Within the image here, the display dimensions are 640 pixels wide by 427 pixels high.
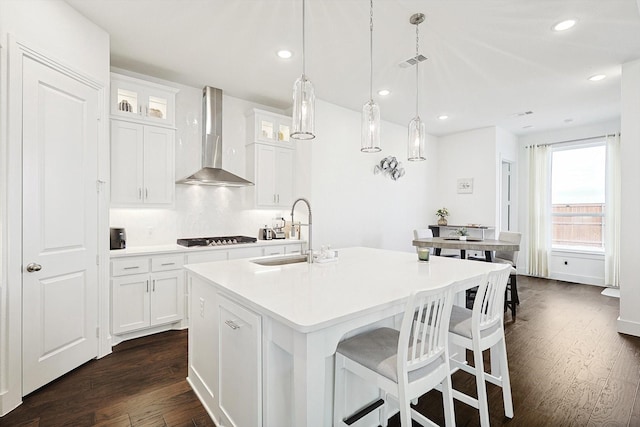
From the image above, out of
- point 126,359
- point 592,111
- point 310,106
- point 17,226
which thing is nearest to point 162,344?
point 126,359

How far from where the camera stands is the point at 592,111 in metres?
4.94

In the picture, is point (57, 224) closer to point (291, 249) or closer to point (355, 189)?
point (291, 249)

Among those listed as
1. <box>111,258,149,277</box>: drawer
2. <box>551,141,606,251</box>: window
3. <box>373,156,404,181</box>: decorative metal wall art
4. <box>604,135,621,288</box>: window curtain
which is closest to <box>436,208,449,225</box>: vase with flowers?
<box>373,156,404,181</box>: decorative metal wall art

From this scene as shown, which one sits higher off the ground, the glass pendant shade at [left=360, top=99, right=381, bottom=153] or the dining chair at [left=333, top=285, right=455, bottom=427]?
the glass pendant shade at [left=360, top=99, right=381, bottom=153]

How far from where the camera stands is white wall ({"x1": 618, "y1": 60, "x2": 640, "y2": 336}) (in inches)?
127

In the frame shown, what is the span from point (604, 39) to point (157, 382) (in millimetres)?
4734

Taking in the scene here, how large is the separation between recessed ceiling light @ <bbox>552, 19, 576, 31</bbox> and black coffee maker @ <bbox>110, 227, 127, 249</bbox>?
4.43 metres

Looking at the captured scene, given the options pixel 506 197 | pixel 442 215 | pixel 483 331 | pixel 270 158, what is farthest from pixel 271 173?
pixel 506 197

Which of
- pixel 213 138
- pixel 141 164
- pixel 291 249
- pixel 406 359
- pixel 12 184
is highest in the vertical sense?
pixel 213 138

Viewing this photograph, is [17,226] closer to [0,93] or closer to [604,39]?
[0,93]

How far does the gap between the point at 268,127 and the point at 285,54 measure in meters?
1.45

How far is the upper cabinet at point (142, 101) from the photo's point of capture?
3.20m

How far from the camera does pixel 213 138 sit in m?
4.03

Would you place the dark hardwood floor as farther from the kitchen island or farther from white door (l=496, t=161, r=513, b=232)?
white door (l=496, t=161, r=513, b=232)
